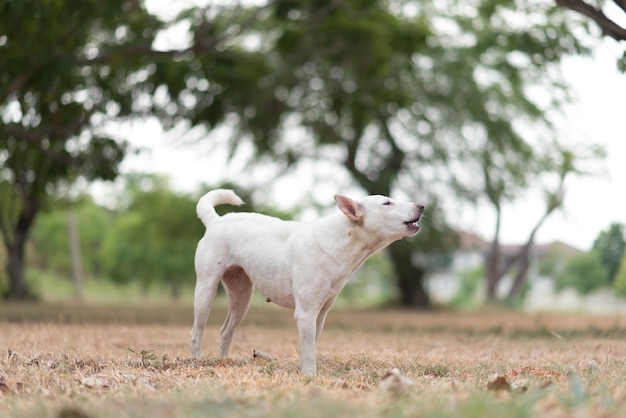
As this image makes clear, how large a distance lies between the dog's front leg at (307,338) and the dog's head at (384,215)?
75cm

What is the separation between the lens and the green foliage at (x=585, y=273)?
62.5 feet

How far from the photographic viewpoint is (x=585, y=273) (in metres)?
20.7

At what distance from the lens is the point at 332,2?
53.9ft

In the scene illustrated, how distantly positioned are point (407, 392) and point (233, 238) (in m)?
2.92

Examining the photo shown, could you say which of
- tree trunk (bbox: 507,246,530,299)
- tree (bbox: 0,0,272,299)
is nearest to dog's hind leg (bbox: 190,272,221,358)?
tree (bbox: 0,0,272,299)

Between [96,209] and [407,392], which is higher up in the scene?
[407,392]

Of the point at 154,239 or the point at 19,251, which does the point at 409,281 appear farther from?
the point at 19,251

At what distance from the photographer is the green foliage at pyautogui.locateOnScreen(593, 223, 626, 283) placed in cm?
1773

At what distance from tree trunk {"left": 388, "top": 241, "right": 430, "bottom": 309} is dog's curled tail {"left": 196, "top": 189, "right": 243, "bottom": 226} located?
20708 mm

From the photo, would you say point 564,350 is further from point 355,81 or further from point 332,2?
point 355,81

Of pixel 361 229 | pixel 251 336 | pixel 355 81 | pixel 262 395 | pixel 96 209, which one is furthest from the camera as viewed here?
pixel 96 209

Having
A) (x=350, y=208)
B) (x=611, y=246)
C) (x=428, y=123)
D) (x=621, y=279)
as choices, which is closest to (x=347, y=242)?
(x=350, y=208)

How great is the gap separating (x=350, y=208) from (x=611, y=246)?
13012 mm

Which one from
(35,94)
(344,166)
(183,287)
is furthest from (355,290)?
(35,94)
